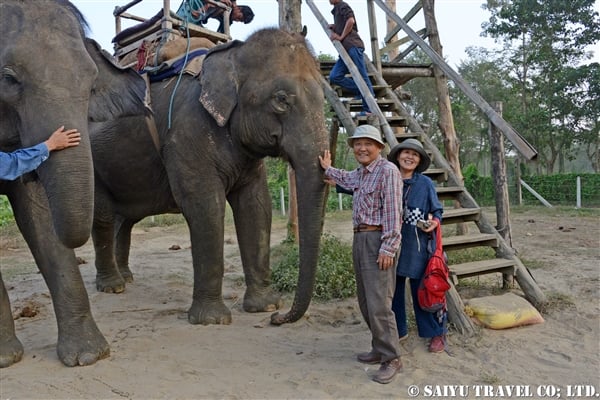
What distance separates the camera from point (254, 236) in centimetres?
567

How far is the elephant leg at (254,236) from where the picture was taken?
5.65 meters

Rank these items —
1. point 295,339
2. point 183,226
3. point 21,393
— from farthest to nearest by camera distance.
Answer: point 183,226
point 295,339
point 21,393

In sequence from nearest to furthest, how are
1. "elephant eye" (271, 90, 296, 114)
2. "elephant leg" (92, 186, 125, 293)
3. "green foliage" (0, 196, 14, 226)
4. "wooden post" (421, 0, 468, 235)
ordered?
"elephant eye" (271, 90, 296, 114) → "elephant leg" (92, 186, 125, 293) → "wooden post" (421, 0, 468, 235) → "green foliage" (0, 196, 14, 226)

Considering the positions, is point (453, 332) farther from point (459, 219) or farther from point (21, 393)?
point (21, 393)

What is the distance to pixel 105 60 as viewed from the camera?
160 inches

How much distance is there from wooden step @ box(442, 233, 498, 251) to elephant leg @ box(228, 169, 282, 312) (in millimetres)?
→ 1845

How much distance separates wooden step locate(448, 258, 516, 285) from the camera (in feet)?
15.8

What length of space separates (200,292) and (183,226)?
9.98 metres

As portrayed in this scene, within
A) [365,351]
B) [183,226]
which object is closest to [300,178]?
[365,351]

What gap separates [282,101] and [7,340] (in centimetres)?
279

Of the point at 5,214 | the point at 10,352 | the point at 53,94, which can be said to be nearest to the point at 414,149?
the point at 53,94

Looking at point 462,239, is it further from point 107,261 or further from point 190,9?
point 190,9

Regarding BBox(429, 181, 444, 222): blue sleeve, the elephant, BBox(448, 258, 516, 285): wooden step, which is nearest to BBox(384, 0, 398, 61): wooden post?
BBox(448, 258, 516, 285): wooden step

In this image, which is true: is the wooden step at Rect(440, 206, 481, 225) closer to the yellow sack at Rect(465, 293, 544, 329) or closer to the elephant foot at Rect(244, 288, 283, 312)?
the yellow sack at Rect(465, 293, 544, 329)
